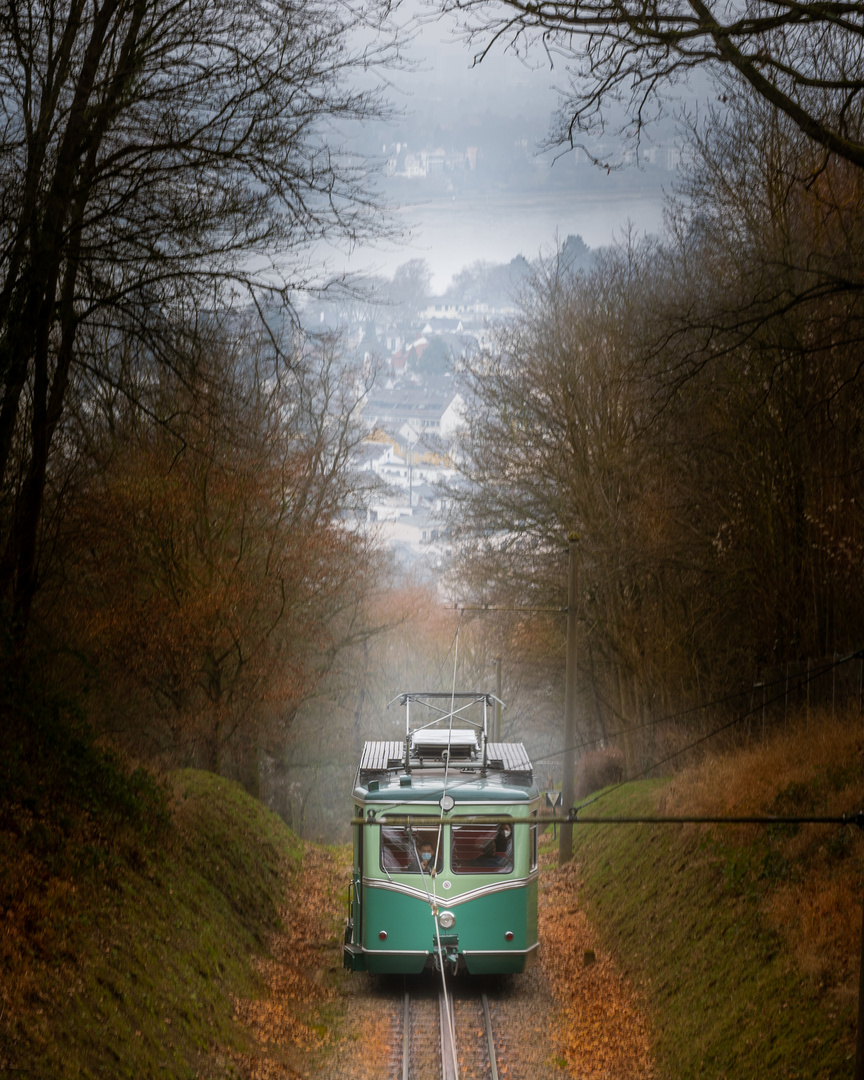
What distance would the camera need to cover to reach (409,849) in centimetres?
1477

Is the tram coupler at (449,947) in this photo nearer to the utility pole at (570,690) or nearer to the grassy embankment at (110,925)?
the grassy embankment at (110,925)

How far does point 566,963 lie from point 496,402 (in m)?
16.8

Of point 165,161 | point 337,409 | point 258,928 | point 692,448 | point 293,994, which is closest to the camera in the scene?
point 165,161

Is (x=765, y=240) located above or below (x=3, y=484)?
above

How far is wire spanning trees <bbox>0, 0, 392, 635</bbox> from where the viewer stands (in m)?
10.5

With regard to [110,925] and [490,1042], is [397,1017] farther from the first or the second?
[110,925]

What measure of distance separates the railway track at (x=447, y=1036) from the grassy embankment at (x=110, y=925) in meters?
2.06

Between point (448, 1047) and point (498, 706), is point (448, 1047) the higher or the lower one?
the lower one

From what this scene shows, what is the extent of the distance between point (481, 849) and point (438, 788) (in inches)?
40.1

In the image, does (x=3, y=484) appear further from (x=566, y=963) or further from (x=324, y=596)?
(x=324, y=596)

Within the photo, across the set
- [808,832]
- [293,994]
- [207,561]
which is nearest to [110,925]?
[293,994]

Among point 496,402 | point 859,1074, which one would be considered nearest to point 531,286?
point 496,402

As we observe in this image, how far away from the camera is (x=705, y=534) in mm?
22781

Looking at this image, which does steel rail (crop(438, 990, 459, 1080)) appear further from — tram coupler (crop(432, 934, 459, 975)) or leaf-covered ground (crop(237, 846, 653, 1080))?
tram coupler (crop(432, 934, 459, 975))
